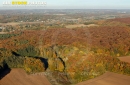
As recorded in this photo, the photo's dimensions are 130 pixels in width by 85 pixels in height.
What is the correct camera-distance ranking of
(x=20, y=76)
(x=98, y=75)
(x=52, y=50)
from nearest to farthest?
(x=98, y=75) < (x=20, y=76) < (x=52, y=50)

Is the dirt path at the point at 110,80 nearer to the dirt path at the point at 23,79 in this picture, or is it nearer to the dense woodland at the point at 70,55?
the dense woodland at the point at 70,55

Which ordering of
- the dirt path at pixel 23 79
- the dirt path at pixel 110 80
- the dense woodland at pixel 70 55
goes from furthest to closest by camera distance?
the dense woodland at pixel 70 55
the dirt path at pixel 23 79
the dirt path at pixel 110 80

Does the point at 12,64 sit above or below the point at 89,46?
below

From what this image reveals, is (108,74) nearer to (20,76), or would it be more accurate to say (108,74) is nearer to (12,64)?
(20,76)

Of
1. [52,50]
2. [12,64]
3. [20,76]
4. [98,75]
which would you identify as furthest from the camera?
[52,50]

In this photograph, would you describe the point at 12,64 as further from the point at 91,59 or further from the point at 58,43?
the point at 91,59

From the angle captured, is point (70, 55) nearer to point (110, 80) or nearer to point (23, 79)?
point (110, 80)

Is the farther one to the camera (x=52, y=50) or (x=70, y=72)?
(x=52, y=50)

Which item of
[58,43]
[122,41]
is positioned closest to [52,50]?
[58,43]

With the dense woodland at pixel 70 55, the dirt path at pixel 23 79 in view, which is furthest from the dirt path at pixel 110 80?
the dirt path at pixel 23 79
